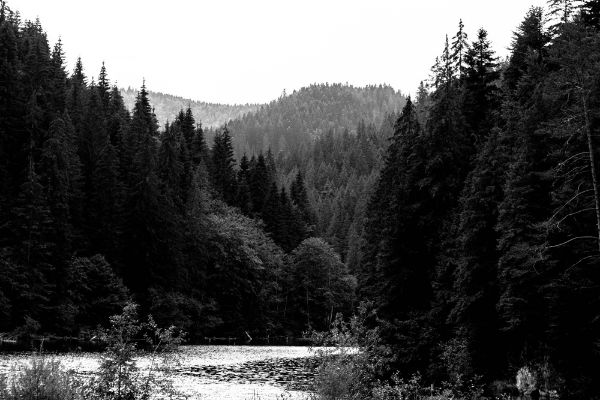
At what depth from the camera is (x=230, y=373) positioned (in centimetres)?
3666

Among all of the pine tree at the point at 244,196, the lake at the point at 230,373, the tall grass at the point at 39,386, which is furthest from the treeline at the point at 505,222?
the pine tree at the point at 244,196

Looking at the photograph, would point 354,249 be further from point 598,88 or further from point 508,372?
point 598,88

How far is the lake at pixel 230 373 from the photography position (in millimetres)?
26703

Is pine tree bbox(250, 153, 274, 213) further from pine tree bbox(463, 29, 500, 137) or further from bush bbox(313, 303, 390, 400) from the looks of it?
bush bbox(313, 303, 390, 400)

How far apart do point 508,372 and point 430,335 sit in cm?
749

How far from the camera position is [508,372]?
109 ft

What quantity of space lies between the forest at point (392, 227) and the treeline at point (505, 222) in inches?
4.8

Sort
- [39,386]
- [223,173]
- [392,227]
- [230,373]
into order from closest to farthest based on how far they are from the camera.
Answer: [39,386], [230,373], [392,227], [223,173]

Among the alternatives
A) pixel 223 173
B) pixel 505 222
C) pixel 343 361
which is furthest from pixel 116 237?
pixel 343 361

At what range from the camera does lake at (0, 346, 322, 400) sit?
87.6 feet

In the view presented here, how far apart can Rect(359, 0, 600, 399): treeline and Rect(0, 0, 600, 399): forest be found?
0.12 metres

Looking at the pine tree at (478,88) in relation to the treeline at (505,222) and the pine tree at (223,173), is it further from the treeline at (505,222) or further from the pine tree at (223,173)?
the pine tree at (223,173)

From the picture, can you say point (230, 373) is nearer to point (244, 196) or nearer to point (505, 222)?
point (505, 222)

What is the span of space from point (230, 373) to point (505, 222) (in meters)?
19.1
